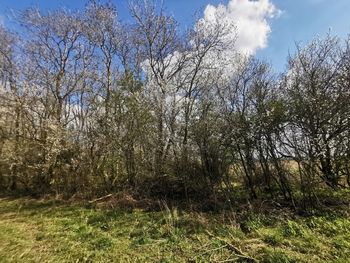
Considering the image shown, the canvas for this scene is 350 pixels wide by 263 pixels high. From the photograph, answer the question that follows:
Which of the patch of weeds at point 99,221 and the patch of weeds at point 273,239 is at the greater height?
the patch of weeds at point 99,221

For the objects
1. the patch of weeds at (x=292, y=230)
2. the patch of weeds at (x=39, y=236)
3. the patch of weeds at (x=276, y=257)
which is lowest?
the patch of weeds at (x=276, y=257)

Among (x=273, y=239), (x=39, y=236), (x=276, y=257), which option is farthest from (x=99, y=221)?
(x=276, y=257)

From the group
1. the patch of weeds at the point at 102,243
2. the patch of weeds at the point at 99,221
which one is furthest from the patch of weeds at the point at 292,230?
the patch of weeds at the point at 99,221

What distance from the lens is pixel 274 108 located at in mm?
8453

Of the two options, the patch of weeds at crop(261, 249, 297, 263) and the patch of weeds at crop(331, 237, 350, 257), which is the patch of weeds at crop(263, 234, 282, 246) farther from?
the patch of weeds at crop(331, 237, 350, 257)

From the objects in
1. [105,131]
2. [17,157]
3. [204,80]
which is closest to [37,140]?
[17,157]

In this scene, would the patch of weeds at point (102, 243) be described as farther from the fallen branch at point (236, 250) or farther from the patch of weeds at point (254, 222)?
the patch of weeds at point (254, 222)

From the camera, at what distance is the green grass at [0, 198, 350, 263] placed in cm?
477

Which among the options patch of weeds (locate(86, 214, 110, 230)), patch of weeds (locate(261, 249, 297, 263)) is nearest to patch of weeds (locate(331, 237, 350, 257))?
patch of weeds (locate(261, 249, 297, 263))

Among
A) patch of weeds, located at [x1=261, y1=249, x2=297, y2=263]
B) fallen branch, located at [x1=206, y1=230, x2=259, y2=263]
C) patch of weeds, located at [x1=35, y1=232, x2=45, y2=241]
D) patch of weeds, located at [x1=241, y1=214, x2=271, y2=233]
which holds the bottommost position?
patch of weeds, located at [x1=261, y1=249, x2=297, y2=263]

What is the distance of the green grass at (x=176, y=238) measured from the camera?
477cm

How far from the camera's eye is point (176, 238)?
5594mm

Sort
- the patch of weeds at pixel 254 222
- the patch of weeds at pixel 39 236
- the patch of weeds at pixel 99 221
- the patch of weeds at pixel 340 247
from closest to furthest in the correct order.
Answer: the patch of weeds at pixel 340 247, the patch of weeds at pixel 254 222, the patch of weeds at pixel 39 236, the patch of weeds at pixel 99 221

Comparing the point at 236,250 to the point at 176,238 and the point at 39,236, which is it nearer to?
the point at 176,238
